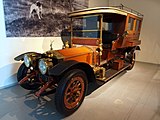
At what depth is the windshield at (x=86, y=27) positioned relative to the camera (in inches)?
110

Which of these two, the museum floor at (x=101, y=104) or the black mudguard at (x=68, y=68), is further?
the museum floor at (x=101, y=104)

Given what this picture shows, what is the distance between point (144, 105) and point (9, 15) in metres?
3.29

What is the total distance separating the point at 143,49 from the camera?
19.4ft

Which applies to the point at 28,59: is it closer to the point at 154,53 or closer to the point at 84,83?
the point at 84,83

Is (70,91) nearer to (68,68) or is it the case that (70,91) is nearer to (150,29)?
(68,68)

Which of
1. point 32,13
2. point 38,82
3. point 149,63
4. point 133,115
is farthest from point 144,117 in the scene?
point 149,63

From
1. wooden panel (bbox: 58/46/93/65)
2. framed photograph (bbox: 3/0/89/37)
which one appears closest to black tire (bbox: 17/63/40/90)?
wooden panel (bbox: 58/46/93/65)

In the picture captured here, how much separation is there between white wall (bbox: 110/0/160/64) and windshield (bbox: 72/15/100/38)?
378 cm

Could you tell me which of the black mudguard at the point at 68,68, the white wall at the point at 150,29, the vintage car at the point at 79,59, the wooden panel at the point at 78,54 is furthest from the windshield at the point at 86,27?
the white wall at the point at 150,29

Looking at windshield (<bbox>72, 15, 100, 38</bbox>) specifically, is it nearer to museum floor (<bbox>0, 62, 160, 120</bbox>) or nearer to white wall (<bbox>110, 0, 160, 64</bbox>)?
museum floor (<bbox>0, 62, 160, 120</bbox>)

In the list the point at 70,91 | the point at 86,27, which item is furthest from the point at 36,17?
the point at 70,91

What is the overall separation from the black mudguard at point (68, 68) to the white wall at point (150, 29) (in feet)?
14.2

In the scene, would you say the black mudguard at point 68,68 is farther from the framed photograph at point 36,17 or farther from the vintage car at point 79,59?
the framed photograph at point 36,17

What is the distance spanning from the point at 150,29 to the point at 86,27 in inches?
150
